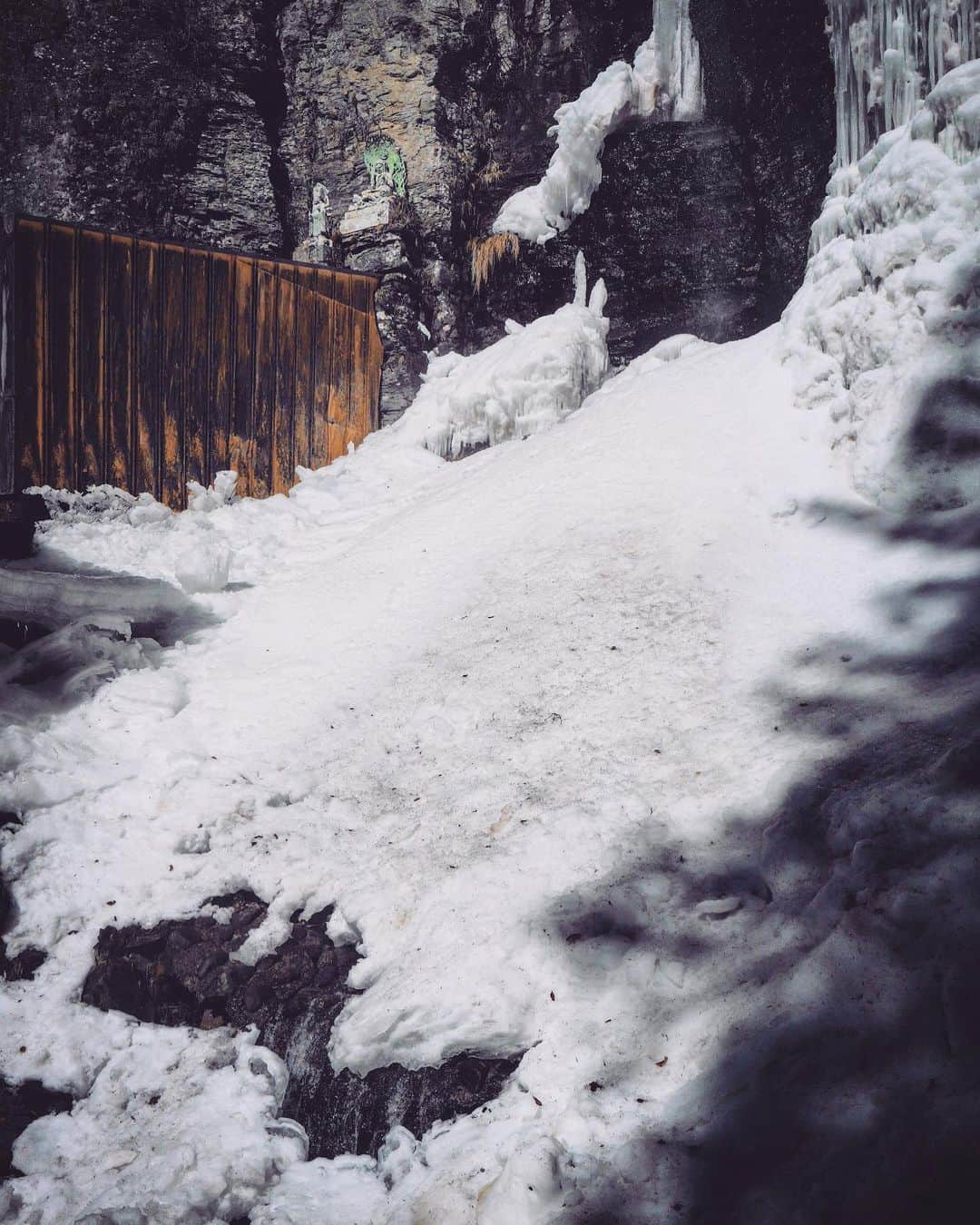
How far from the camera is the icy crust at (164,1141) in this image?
1465 mm

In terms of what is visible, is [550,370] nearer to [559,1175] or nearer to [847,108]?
[847,108]

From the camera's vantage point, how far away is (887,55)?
11.6ft

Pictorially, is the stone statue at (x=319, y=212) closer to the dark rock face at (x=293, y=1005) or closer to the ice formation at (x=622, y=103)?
the ice formation at (x=622, y=103)

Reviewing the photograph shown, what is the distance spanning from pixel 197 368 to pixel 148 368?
343 millimetres

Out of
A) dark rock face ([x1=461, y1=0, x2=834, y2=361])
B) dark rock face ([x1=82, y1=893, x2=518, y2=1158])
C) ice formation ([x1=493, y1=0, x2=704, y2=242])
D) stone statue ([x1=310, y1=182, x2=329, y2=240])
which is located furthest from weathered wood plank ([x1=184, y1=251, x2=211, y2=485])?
dark rock face ([x1=82, y1=893, x2=518, y2=1158])

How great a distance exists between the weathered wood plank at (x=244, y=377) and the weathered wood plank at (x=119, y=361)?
2.42 feet

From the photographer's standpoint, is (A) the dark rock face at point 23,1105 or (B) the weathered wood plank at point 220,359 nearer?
(A) the dark rock face at point 23,1105

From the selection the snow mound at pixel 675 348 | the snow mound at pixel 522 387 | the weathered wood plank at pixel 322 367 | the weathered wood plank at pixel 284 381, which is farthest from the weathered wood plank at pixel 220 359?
the snow mound at pixel 675 348

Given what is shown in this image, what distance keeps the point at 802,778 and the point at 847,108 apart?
3709mm

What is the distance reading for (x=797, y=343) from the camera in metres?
3.73

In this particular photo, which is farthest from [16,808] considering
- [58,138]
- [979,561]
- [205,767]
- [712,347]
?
[58,138]

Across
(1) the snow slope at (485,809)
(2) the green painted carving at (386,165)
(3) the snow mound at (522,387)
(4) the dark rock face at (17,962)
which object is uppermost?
(2) the green painted carving at (386,165)

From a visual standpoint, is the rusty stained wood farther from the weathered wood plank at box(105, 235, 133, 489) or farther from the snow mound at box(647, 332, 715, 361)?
the snow mound at box(647, 332, 715, 361)

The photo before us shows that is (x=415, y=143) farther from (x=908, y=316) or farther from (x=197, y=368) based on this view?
(x=908, y=316)
